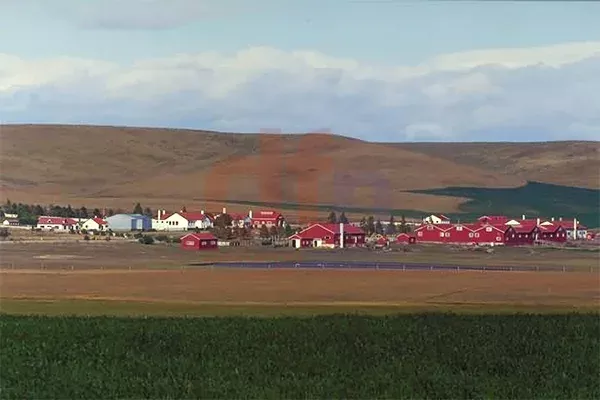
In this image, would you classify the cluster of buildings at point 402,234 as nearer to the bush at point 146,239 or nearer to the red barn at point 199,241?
the red barn at point 199,241

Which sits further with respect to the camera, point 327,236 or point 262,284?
point 327,236

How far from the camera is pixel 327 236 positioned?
44.6 metres

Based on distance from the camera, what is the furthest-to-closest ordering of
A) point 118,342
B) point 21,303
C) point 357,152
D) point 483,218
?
point 483,218, point 357,152, point 21,303, point 118,342

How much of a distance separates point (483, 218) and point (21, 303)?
26269mm

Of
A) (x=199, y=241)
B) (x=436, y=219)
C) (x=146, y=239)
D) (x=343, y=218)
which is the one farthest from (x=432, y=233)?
(x=146, y=239)

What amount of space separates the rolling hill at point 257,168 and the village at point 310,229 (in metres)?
0.96

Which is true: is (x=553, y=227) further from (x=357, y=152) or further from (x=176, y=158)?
(x=176, y=158)

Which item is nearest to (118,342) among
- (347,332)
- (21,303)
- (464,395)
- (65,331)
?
(65,331)

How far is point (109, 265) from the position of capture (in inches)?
1661

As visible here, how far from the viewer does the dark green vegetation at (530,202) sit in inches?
2004

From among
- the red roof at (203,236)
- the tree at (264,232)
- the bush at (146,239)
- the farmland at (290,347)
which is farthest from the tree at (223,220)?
the farmland at (290,347)

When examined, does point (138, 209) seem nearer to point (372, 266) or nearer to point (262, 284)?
point (372, 266)

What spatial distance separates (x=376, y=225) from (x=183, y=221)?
377 inches

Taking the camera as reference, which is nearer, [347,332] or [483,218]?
[347,332]
